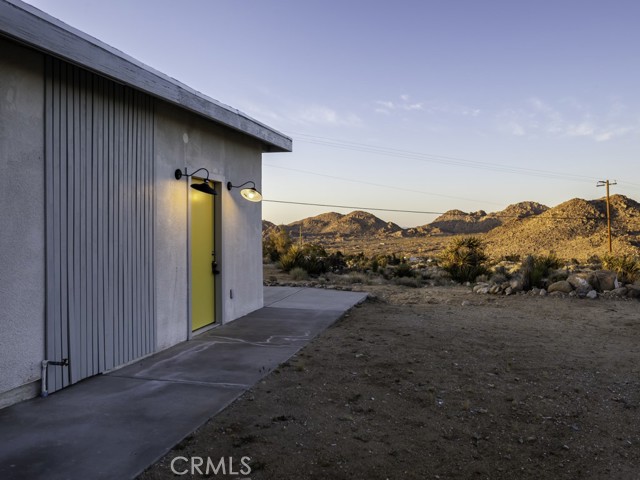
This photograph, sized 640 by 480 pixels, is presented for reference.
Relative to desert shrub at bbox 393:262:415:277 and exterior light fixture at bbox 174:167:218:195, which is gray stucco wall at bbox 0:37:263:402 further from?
desert shrub at bbox 393:262:415:277

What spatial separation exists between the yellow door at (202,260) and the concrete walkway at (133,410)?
0.53 metres

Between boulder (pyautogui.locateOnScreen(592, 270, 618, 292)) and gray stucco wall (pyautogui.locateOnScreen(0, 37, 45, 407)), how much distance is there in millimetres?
14213

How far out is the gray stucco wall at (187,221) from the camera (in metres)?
7.09

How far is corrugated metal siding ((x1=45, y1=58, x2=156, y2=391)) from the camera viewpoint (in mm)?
5160

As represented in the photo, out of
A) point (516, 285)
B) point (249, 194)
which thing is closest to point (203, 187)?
point (249, 194)

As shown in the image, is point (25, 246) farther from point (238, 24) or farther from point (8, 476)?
point (238, 24)

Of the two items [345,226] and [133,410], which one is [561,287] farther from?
[345,226]

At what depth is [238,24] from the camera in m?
14.2

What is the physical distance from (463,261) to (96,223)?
1562cm

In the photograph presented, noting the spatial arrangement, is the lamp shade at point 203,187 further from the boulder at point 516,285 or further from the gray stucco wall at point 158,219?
the boulder at point 516,285

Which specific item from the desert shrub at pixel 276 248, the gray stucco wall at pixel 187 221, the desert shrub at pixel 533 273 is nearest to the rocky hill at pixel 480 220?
the desert shrub at pixel 276 248

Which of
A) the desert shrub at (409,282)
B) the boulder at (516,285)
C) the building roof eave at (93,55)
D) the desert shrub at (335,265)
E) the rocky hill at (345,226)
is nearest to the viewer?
the building roof eave at (93,55)

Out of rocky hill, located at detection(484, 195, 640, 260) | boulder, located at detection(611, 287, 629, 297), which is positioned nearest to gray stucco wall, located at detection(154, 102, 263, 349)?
boulder, located at detection(611, 287, 629, 297)

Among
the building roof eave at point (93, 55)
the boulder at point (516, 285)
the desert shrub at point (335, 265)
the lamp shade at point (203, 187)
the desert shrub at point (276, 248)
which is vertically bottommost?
the boulder at point (516, 285)
